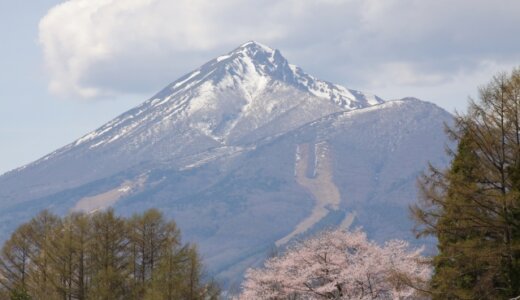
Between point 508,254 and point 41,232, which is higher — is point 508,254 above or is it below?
below

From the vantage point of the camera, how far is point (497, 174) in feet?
110

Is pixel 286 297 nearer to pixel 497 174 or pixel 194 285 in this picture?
pixel 194 285

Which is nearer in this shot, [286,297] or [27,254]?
[286,297]

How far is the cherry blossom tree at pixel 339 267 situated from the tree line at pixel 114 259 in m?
5.47

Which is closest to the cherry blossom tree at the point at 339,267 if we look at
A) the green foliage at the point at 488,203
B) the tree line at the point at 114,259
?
the tree line at the point at 114,259

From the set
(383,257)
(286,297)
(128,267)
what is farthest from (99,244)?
(383,257)

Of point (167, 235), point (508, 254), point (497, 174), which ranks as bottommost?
point (508, 254)

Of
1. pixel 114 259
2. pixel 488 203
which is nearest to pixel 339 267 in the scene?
pixel 114 259

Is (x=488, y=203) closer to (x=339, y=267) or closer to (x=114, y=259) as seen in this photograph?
(x=339, y=267)

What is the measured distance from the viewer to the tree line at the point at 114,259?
179ft

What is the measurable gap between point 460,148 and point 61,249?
32.3 meters

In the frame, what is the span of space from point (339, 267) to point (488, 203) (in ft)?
75.1

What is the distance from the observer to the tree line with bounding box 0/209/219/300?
54434mm

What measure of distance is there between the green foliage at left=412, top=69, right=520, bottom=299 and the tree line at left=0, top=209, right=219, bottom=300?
22340mm
